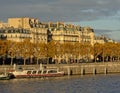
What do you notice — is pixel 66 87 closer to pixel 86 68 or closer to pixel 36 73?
pixel 36 73

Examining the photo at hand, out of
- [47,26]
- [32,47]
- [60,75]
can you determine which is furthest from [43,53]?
[47,26]

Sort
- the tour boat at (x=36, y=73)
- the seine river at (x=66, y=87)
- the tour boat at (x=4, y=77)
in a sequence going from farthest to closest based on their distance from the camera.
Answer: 1. the tour boat at (x=36, y=73)
2. the tour boat at (x=4, y=77)
3. the seine river at (x=66, y=87)

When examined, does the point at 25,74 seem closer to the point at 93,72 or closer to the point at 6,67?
the point at 6,67

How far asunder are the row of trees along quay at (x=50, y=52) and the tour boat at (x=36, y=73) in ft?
40.7

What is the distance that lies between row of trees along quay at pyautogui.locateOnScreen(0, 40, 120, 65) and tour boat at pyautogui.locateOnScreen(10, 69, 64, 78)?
12.4m

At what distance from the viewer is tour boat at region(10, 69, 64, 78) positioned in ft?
Result: 367

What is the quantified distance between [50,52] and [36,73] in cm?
2779

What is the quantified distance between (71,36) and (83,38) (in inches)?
348

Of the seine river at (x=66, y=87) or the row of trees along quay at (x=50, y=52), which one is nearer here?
the seine river at (x=66, y=87)

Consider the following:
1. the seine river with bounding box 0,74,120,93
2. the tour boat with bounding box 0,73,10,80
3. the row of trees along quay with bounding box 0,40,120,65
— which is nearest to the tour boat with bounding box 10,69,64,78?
the tour boat with bounding box 0,73,10,80

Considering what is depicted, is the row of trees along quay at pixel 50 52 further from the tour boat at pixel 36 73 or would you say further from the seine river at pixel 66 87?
the seine river at pixel 66 87

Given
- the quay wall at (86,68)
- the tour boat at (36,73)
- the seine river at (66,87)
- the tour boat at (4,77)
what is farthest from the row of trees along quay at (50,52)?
the seine river at (66,87)

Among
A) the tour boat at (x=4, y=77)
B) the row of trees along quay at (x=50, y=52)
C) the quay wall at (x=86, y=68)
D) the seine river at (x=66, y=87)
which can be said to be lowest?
the seine river at (x=66, y=87)

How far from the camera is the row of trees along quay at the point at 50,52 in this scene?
134 meters
